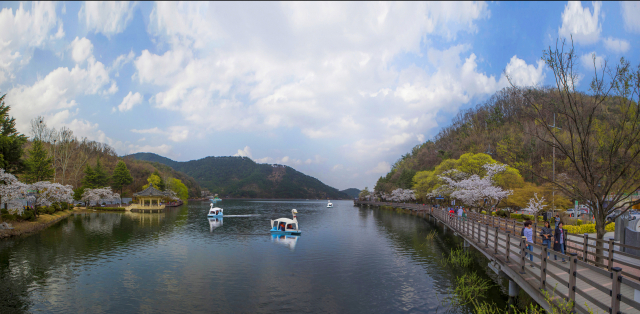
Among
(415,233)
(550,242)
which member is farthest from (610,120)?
(415,233)

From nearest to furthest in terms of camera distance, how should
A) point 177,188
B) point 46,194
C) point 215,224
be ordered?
point 46,194
point 215,224
point 177,188

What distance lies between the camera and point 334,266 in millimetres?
17641

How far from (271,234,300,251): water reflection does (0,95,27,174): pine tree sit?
22.2m

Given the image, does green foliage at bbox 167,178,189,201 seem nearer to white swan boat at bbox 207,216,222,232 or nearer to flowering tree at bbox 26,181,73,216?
flowering tree at bbox 26,181,73,216

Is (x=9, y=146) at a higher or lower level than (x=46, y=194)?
higher

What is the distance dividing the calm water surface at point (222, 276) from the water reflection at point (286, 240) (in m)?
0.23

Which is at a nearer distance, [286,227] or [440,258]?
[440,258]

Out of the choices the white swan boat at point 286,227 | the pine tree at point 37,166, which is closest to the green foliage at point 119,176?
the pine tree at point 37,166

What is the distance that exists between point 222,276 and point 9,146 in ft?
82.9

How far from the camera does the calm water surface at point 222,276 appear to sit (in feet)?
37.9

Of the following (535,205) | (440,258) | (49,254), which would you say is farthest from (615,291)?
(535,205)

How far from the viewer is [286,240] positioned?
86.9ft

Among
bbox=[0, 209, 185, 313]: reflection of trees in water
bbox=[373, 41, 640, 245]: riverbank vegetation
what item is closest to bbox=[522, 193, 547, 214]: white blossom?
bbox=[373, 41, 640, 245]: riverbank vegetation

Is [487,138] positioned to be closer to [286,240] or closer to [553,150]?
[553,150]
